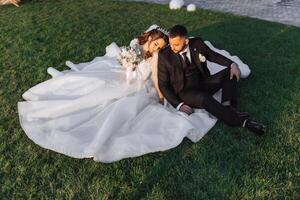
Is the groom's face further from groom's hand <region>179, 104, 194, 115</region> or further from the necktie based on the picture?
groom's hand <region>179, 104, 194, 115</region>

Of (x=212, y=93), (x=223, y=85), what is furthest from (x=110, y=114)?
(x=223, y=85)

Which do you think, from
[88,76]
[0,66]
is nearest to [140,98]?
[88,76]

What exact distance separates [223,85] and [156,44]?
3.83ft

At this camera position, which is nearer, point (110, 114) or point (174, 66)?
point (110, 114)

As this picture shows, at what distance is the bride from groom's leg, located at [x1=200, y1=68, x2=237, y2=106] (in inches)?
10.9

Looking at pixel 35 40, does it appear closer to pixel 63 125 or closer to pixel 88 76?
pixel 88 76

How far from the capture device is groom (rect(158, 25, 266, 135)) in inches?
247

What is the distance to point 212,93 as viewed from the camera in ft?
Result: 22.8

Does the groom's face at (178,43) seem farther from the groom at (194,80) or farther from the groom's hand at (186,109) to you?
the groom's hand at (186,109)

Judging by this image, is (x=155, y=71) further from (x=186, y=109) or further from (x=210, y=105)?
(x=210, y=105)

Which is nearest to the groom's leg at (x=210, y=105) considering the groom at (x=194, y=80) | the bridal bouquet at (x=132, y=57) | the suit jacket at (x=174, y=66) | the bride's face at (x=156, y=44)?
the groom at (x=194, y=80)

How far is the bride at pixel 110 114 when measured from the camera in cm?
584

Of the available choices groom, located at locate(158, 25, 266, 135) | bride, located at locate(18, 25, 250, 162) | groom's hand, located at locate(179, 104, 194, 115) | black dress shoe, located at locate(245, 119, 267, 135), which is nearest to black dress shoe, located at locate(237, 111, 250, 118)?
groom, located at locate(158, 25, 266, 135)

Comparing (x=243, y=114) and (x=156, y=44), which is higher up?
(x=156, y=44)
